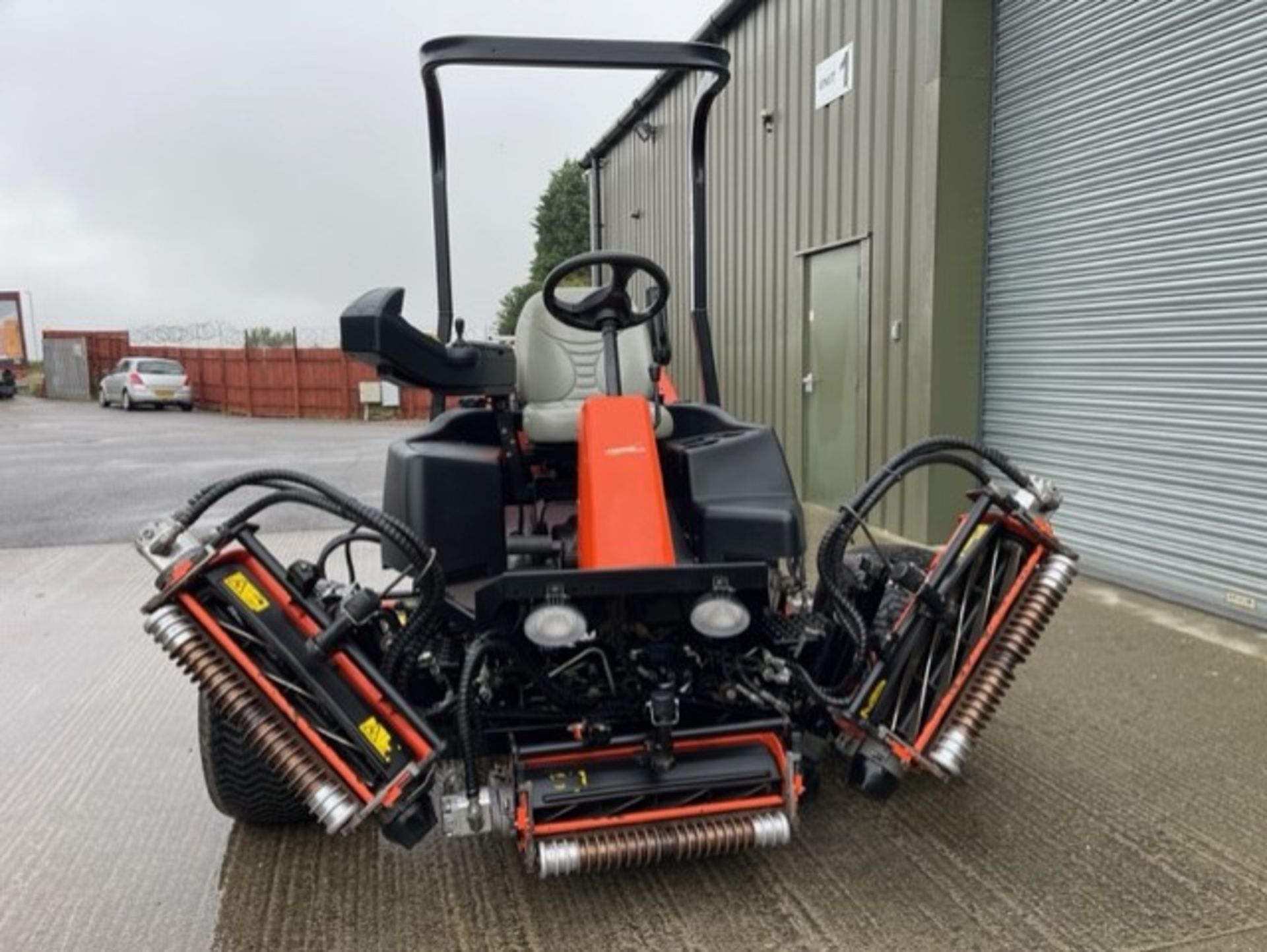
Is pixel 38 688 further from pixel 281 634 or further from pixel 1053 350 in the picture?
pixel 1053 350

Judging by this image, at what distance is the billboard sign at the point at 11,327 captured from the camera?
34.2 m

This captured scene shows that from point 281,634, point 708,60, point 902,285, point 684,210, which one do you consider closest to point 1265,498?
point 902,285

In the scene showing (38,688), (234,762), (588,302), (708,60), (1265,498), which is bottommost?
(38,688)

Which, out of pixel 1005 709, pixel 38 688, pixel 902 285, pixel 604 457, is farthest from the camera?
pixel 902 285

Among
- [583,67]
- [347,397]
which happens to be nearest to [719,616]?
[583,67]

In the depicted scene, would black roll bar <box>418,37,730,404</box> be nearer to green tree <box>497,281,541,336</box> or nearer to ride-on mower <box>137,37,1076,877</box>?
ride-on mower <box>137,37,1076,877</box>

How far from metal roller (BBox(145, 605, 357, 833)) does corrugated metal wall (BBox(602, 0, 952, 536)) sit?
484cm

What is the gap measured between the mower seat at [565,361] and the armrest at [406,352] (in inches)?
20.6

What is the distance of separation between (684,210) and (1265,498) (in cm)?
735

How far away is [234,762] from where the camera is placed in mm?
2502

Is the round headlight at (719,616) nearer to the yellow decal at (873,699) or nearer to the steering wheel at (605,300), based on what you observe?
the yellow decal at (873,699)

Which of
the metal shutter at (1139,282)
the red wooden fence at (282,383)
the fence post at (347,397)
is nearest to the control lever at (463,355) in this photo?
the metal shutter at (1139,282)

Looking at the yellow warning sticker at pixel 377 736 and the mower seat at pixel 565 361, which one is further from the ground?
the mower seat at pixel 565 361

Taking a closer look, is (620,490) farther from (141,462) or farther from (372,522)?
(141,462)
